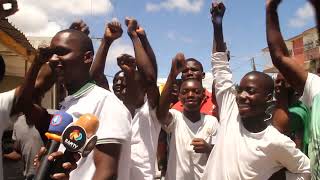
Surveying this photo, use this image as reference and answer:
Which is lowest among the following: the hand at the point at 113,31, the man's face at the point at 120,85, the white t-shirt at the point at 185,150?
the white t-shirt at the point at 185,150

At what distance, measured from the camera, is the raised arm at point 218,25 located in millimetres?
3576

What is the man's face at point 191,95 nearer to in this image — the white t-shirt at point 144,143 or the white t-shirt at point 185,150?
the white t-shirt at point 185,150

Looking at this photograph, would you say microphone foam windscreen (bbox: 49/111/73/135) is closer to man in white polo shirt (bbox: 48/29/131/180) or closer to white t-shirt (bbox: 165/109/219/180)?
man in white polo shirt (bbox: 48/29/131/180)

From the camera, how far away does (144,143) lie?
3193 millimetres

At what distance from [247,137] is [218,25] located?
1.01 meters

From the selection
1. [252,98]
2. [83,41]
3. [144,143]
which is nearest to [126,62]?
[144,143]

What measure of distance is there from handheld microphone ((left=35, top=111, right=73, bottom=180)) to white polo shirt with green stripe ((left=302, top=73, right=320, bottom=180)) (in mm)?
1269

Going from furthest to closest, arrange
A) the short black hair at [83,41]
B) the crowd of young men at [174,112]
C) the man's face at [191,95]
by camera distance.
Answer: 1. the man's face at [191,95]
2. the short black hair at [83,41]
3. the crowd of young men at [174,112]

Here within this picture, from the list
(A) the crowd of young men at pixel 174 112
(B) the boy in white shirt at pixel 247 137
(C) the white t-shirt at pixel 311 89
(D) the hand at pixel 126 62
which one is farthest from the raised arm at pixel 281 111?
(D) the hand at pixel 126 62

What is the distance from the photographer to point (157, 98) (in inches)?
133

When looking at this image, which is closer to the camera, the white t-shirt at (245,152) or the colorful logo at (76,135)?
the colorful logo at (76,135)

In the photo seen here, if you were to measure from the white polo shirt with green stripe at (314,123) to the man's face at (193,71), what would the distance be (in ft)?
6.95

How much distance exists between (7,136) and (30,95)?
4529 mm

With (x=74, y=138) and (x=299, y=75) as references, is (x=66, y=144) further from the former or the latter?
(x=299, y=75)
